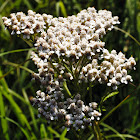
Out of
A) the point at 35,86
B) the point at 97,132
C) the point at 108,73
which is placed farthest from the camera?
the point at 35,86

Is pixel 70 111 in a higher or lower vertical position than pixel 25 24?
lower

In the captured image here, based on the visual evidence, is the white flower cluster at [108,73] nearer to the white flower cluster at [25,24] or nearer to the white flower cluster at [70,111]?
the white flower cluster at [70,111]

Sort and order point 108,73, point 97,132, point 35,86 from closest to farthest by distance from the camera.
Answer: point 108,73
point 97,132
point 35,86

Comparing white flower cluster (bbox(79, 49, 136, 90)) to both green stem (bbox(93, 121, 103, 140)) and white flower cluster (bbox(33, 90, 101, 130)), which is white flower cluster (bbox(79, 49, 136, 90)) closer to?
white flower cluster (bbox(33, 90, 101, 130))

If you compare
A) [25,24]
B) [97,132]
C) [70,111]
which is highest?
[25,24]

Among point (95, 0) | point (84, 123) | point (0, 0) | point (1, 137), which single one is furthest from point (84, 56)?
point (0, 0)

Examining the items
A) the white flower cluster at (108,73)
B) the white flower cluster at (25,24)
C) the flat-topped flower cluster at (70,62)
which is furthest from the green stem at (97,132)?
the white flower cluster at (25,24)

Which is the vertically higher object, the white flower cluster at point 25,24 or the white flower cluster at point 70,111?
the white flower cluster at point 25,24

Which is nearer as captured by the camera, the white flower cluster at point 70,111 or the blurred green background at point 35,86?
the white flower cluster at point 70,111

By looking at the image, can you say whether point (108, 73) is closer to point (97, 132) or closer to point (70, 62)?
point (70, 62)

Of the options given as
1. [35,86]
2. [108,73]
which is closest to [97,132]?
[108,73]
